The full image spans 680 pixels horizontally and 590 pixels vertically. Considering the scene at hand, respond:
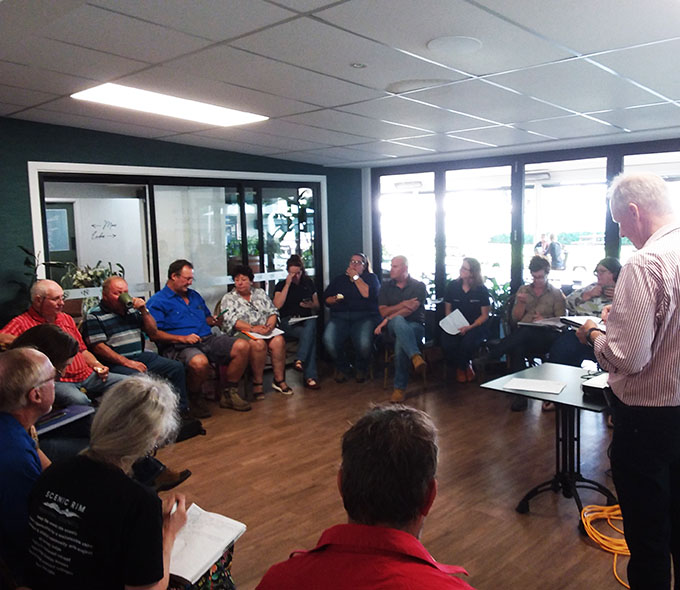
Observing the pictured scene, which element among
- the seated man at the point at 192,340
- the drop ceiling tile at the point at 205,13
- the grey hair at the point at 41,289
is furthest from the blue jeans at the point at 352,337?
the drop ceiling tile at the point at 205,13

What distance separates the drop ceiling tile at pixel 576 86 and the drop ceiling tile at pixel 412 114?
0.69m

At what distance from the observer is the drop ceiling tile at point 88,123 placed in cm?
431

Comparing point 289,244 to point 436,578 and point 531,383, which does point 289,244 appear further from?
point 436,578

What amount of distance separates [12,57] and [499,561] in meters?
3.36

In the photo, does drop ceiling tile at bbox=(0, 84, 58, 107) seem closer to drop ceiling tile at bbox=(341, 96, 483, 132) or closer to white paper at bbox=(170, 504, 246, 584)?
drop ceiling tile at bbox=(341, 96, 483, 132)

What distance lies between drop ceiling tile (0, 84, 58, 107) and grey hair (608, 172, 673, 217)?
11.0 feet

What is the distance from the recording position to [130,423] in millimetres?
1703

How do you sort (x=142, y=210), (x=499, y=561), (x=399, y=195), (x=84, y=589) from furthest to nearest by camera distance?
1. (x=399, y=195)
2. (x=142, y=210)
3. (x=499, y=561)
4. (x=84, y=589)

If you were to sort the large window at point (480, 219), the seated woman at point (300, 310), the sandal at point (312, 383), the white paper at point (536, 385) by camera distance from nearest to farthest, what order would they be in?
the white paper at point (536, 385) < the sandal at point (312, 383) < the seated woman at point (300, 310) < the large window at point (480, 219)

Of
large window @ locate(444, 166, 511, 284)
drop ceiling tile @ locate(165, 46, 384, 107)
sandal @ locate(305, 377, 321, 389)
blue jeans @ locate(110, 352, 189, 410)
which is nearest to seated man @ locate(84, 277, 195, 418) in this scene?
blue jeans @ locate(110, 352, 189, 410)

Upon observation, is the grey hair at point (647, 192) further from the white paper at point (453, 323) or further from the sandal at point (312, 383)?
the sandal at point (312, 383)

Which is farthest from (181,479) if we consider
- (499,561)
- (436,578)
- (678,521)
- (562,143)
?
(562,143)

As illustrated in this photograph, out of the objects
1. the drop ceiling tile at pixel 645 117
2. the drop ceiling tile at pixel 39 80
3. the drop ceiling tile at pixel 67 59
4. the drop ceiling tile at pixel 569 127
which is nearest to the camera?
the drop ceiling tile at pixel 67 59

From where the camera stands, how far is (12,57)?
285 cm
